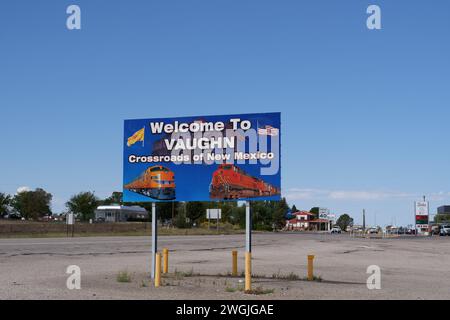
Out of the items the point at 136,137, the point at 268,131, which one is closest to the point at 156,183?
the point at 136,137

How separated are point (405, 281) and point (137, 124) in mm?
9558

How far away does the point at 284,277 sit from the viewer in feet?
62.2

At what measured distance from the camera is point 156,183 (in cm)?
1698

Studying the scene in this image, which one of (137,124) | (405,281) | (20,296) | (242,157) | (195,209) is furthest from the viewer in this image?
(195,209)

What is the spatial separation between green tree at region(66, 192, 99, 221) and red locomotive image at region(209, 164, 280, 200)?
401 feet

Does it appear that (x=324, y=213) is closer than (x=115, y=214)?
Yes

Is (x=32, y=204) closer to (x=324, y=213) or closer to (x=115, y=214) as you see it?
(x=115, y=214)

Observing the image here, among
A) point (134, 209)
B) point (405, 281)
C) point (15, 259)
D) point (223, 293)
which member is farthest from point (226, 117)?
point (134, 209)

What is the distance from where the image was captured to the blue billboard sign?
52.0 ft

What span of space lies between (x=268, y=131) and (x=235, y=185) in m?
1.72

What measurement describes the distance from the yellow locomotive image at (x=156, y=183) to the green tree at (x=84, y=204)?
121078 millimetres

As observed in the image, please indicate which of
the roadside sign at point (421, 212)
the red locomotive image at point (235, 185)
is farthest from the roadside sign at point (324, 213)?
the red locomotive image at point (235, 185)

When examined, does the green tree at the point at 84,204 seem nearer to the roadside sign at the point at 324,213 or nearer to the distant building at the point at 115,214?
the distant building at the point at 115,214
